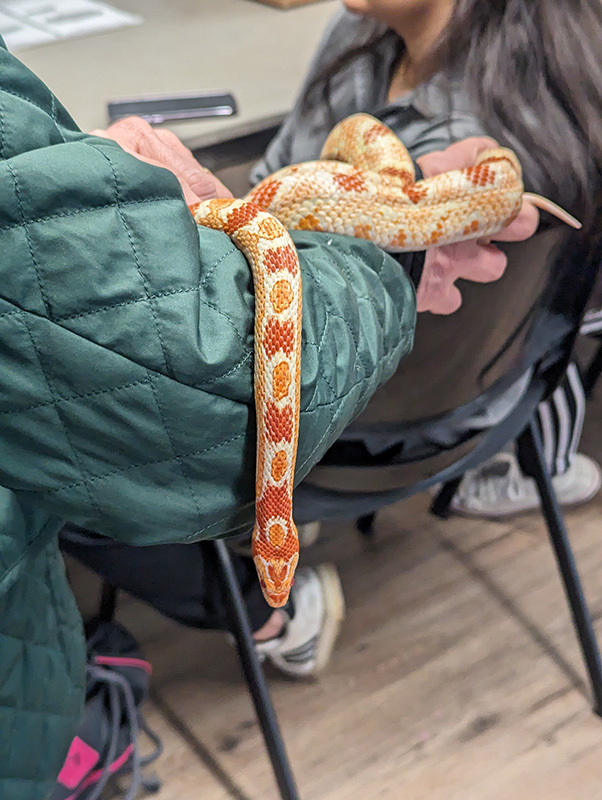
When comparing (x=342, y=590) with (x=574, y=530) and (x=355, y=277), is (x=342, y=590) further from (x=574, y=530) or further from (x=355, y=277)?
(x=355, y=277)

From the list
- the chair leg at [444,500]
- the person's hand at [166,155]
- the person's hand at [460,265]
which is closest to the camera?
the person's hand at [166,155]

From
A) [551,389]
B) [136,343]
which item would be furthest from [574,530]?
[136,343]

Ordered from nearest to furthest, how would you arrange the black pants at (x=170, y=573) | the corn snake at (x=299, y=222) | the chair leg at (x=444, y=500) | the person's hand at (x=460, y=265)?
the corn snake at (x=299, y=222) < the person's hand at (x=460, y=265) < the black pants at (x=170, y=573) < the chair leg at (x=444, y=500)

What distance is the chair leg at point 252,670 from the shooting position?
3.19ft

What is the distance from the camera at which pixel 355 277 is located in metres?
0.67

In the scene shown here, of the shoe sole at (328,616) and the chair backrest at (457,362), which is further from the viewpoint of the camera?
the shoe sole at (328,616)

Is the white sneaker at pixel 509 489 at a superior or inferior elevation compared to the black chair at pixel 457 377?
inferior

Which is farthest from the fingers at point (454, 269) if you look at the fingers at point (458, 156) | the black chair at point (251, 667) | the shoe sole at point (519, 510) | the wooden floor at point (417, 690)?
the shoe sole at point (519, 510)

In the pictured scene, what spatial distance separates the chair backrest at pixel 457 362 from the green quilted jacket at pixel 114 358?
0.25 metres

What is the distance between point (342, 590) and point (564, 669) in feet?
1.43

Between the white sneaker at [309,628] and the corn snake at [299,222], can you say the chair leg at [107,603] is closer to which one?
the white sneaker at [309,628]

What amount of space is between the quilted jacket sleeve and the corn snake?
2cm

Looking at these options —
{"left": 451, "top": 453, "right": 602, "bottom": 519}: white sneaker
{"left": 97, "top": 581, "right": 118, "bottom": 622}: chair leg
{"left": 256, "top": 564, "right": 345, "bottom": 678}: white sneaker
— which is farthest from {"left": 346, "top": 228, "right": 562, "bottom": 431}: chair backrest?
{"left": 451, "top": 453, "right": 602, "bottom": 519}: white sneaker

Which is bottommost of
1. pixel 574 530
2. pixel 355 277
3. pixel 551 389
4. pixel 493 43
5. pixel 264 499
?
pixel 574 530
